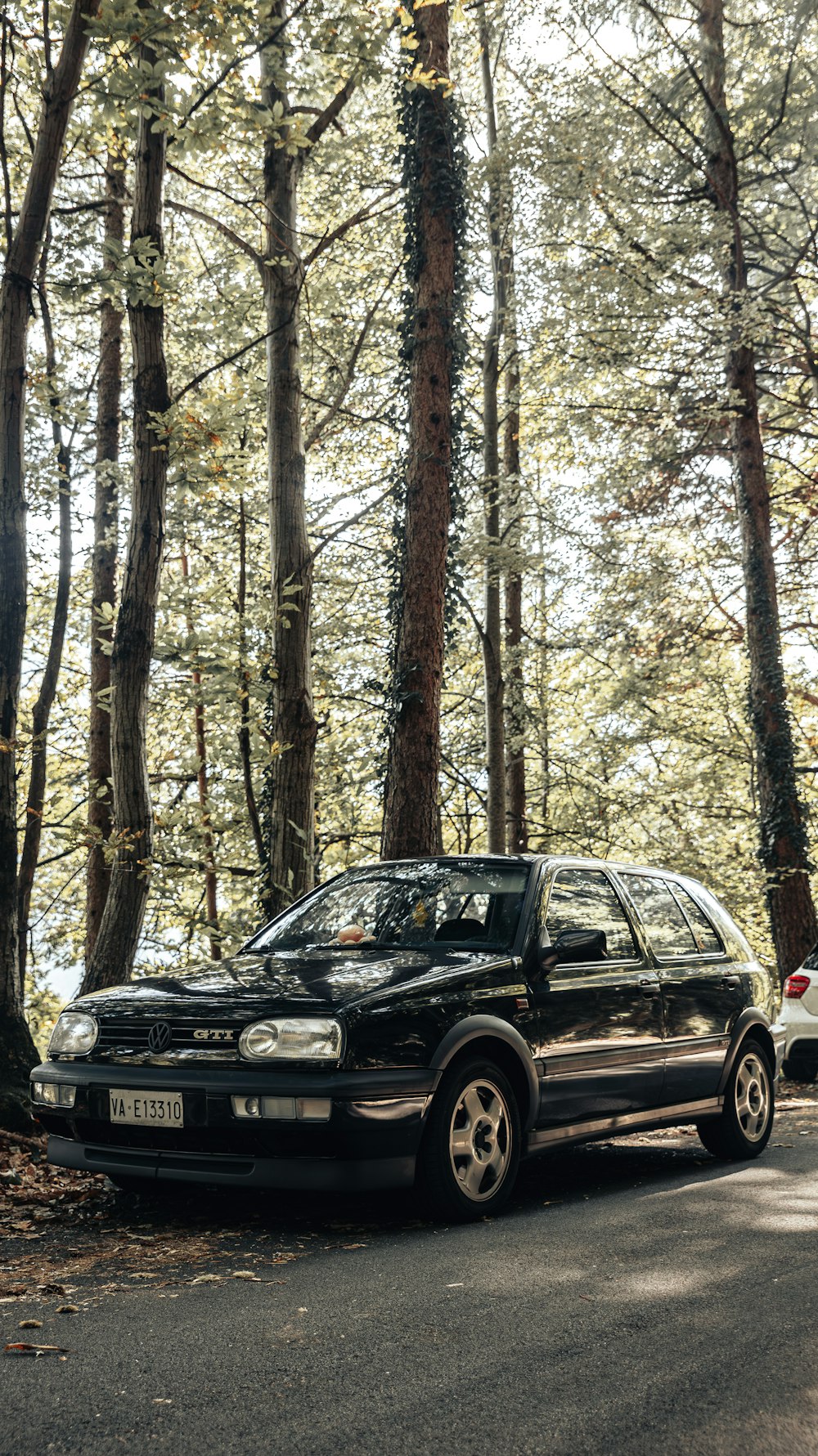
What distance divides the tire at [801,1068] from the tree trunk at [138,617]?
20.8 ft

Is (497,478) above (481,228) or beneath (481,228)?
beneath

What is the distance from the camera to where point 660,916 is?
7.92 m

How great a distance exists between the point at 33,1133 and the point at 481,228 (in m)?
16.4

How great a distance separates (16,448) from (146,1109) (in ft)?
17.1

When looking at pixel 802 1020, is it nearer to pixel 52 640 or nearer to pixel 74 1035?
pixel 74 1035

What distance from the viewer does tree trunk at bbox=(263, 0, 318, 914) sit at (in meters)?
13.0

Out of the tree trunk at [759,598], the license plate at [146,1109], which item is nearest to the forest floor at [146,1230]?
the license plate at [146,1109]

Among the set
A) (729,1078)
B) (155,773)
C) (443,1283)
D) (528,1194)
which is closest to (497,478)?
(155,773)

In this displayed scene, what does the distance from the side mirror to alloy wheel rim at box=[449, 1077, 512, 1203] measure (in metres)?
0.78

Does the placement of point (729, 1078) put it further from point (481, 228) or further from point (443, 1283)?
point (481, 228)

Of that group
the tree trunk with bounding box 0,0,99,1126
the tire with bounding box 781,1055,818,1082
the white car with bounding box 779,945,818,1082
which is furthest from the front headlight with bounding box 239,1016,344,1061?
the tire with bounding box 781,1055,818,1082

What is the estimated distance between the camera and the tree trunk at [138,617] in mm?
10438

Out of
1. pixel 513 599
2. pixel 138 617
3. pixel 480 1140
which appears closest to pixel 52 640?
pixel 138 617

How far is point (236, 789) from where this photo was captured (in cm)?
1838
